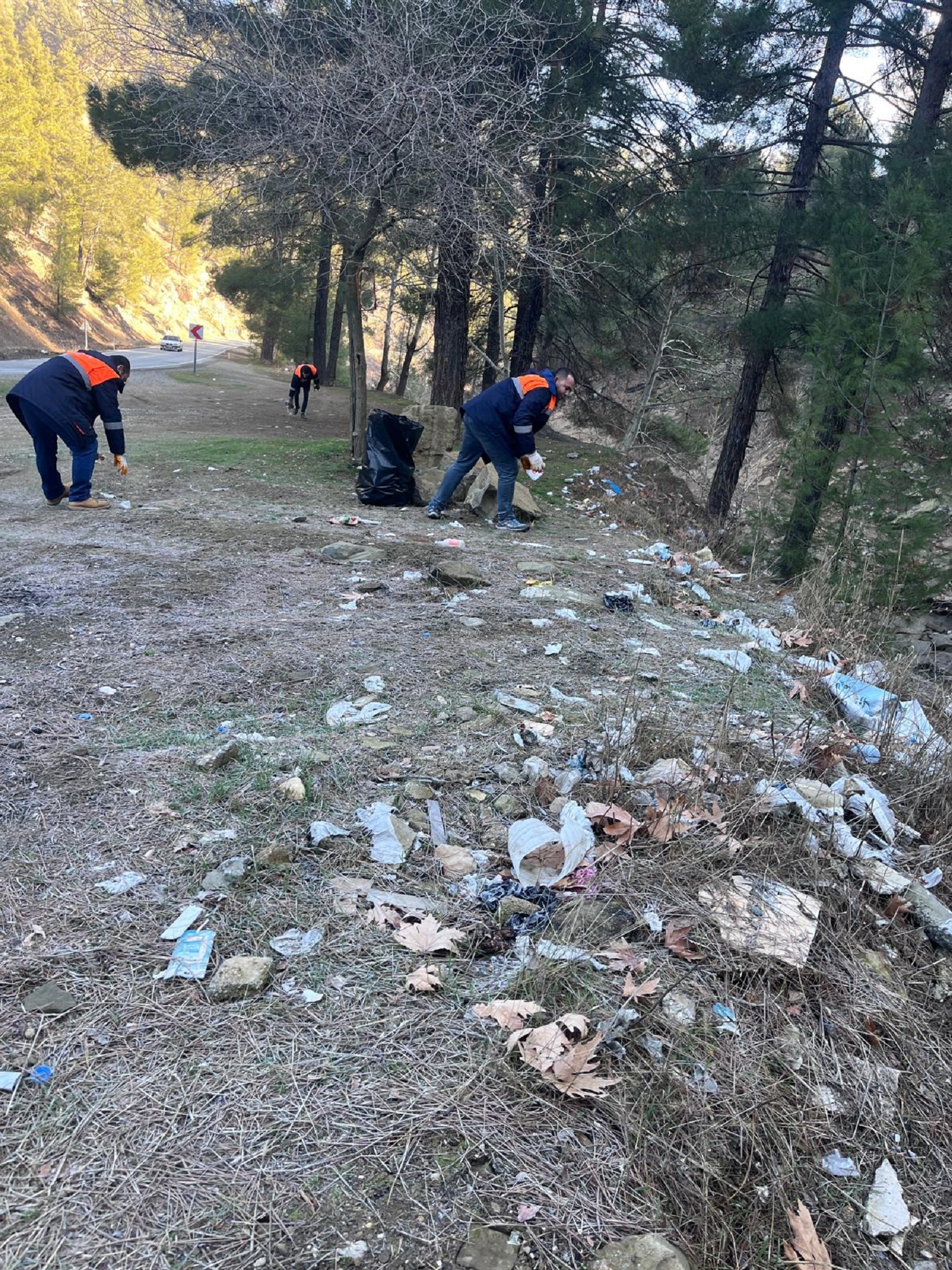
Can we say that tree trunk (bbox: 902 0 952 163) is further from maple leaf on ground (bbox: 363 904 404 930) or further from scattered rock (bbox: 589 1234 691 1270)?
scattered rock (bbox: 589 1234 691 1270)

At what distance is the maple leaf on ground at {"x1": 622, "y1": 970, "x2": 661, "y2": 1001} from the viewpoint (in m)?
2.03

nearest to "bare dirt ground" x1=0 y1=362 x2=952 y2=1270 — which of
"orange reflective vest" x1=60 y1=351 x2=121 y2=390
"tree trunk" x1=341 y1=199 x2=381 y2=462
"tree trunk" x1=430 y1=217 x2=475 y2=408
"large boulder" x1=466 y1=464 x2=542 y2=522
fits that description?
"orange reflective vest" x1=60 y1=351 x2=121 y2=390

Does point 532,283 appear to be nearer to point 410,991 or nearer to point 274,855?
point 274,855

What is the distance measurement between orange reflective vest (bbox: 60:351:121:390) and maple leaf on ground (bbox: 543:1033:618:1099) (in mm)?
6310

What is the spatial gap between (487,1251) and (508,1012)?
510 mm

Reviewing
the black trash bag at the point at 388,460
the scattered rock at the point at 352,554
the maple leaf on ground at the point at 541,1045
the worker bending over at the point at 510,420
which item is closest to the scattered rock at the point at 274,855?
the maple leaf on ground at the point at 541,1045

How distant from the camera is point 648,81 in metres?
10.6

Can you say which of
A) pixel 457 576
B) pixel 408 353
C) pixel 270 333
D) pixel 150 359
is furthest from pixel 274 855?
pixel 150 359

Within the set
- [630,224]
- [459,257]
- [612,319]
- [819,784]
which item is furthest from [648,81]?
[819,784]

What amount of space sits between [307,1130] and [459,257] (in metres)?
9.12

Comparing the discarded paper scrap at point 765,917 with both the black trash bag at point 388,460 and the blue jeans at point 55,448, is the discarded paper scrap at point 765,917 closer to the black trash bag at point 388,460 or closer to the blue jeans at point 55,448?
the blue jeans at point 55,448

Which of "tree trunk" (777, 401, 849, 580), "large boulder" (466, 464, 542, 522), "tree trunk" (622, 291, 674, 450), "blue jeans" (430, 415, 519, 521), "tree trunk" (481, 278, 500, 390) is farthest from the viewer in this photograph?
"tree trunk" (481, 278, 500, 390)

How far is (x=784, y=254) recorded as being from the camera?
11180mm

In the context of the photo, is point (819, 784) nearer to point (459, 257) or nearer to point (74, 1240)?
point (74, 1240)
